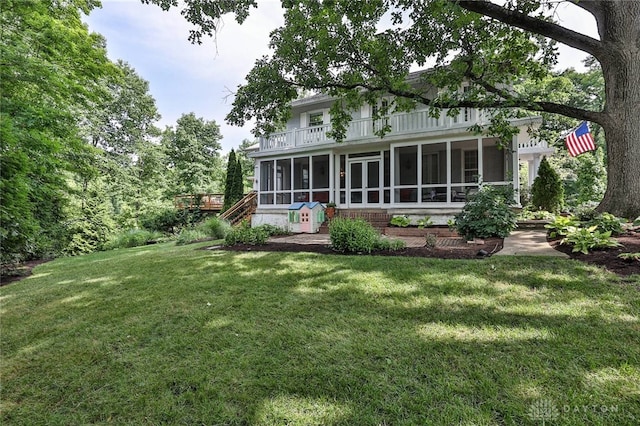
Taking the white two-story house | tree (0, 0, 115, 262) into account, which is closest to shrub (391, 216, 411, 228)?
the white two-story house

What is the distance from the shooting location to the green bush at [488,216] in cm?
677

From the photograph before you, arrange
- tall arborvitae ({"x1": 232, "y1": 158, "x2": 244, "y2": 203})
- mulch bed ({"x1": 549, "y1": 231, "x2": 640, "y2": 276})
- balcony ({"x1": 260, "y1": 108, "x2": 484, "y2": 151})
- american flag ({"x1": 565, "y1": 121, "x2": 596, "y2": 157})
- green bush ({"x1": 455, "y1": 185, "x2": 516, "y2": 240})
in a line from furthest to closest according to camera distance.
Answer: tall arborvitae ({"x1": 232, "y1": 158, "x2": 244, "y2": 203}), american flag ({"x1": 565, "y1": 121, "x2": 596, "y2": 157}), balcony ({"x1": 260, "y1": 108, "x2": 484, "y2": 151}), green bush ({"x1": 455, "y1": 185, "x2": 516, "y2": 240}), mulch bed ({"x1": 549, "y1": 231, "x2": 640, "y2": 276})

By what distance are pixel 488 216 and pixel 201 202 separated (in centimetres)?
1964

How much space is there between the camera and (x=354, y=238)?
20.7ft

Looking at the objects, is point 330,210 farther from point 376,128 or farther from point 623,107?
point 623,107

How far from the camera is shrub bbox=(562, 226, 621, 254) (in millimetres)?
4793

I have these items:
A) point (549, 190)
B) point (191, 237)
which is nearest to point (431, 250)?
point (549, 190)

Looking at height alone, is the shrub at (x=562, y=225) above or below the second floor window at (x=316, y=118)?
below

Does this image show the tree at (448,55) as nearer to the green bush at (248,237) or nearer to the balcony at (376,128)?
the balcony at (376,128)

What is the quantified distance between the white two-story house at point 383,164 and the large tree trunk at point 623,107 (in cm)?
317

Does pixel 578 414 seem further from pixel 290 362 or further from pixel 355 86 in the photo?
pixel 355 86

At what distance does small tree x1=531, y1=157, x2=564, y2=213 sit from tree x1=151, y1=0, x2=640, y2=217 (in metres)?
3.35

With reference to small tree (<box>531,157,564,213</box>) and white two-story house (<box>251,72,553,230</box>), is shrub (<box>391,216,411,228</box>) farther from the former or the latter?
small tree (<box>531,157,564,213</box>)

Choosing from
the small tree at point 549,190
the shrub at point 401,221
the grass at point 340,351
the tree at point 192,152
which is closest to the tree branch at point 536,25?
the small tree at point 549,190
